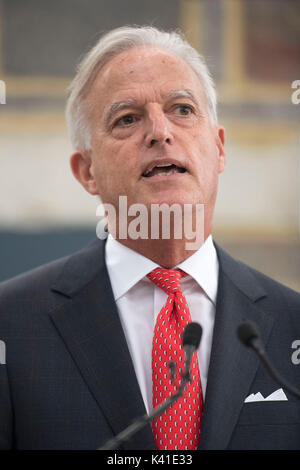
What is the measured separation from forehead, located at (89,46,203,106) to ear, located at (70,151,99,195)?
0.22 meters

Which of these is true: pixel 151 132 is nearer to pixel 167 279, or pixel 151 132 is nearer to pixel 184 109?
pixel 184 109

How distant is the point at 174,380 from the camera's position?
1.88m

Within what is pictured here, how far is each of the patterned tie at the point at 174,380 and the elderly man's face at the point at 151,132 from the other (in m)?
0.28

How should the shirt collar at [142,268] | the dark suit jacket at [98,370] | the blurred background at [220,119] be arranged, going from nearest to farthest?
the dark suit jacket at [98,370] < the shirt collar at [142,268] < the blurred background at [220,119]

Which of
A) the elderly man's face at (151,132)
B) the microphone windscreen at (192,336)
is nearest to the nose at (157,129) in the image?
the elderly man's face at (151,132)

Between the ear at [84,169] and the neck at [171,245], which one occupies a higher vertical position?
the ear at [84,169]

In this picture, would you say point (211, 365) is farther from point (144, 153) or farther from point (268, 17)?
point (268, 17)

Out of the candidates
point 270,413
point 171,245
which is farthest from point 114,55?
point 270,413

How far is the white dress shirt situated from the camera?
207 centimetres

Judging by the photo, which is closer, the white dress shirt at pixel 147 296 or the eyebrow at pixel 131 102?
the white dress shirt at pixel 147 296

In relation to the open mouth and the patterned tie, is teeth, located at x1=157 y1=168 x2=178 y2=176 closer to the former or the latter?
the open mouth

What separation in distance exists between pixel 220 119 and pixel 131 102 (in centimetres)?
318

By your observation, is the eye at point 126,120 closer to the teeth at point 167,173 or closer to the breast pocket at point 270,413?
the teeth at point 167,173

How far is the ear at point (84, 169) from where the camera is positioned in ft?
8.05
